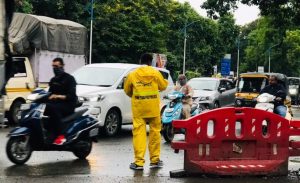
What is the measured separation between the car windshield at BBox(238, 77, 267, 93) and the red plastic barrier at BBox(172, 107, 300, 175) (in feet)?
64.6

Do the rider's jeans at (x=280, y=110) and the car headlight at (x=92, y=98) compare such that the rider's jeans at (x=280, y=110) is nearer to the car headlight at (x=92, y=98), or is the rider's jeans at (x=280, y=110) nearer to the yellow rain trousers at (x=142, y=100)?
the car headlight at (x=92, y=98)

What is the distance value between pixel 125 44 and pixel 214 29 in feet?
97.6

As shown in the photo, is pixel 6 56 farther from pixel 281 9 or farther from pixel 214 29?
pixel 214 29

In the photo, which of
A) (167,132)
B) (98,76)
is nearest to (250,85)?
(98,76)

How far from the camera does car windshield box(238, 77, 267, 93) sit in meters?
28.3

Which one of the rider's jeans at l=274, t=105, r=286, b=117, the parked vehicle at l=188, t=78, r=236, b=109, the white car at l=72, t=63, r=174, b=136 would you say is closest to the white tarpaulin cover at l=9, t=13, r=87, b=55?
the white car at l=72, t=63, r=174, b=136

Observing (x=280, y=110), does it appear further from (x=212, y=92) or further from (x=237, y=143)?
(x=212, y=92)

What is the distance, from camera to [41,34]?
2003cm

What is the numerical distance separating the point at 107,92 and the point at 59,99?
4.33 m

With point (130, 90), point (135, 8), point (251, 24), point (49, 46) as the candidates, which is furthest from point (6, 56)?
point (251, 24)

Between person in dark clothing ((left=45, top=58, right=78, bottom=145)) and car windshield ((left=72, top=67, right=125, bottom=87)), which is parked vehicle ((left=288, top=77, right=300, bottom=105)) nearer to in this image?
car windshield ((left=72, top=67, right=125, bottom=87))

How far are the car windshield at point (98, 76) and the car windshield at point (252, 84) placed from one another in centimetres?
1468

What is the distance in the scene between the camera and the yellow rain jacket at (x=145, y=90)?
29.8 feet

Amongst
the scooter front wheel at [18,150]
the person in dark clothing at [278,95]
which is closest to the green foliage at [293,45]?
the person in dark clothing at [278,95]
